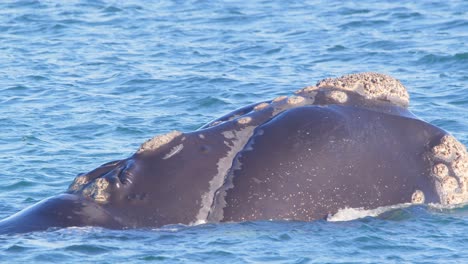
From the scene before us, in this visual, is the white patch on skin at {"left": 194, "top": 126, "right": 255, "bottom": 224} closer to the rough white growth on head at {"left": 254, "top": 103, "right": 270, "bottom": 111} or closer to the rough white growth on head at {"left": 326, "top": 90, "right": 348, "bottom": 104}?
the rough white growth on head at {"left": 254, "top": 103, "right": 270, "bottom": 111}

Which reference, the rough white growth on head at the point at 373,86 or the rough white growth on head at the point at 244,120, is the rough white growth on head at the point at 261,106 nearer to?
the rough white growth on head at the point at 244,120

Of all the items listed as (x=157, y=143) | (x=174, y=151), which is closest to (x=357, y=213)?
(x=174, y=151)

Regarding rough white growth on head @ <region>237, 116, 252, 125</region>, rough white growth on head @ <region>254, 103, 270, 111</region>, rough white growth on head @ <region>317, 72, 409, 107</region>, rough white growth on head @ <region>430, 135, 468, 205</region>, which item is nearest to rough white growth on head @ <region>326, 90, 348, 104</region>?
rough white growth on head @ <region>317, 72, 409, 107</region>

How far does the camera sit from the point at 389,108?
11.4 m

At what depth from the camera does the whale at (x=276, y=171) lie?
34.7 feet

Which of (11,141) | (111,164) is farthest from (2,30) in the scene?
(111,164)

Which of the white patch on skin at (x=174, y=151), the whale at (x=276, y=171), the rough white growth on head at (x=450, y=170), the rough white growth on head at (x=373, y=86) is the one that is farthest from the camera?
the rough white growth on head at (x=373, y=86)

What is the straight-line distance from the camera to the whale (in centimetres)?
1058

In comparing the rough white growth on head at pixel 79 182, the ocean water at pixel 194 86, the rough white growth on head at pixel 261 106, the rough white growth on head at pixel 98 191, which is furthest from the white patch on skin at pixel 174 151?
the rough white growth on head at pixel 261 106

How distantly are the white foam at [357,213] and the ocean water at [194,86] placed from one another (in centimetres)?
2

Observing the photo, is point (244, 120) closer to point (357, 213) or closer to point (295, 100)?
point (295, 100)

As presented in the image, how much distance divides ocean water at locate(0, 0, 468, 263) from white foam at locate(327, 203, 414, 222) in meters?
0.02

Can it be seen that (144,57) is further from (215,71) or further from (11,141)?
(11,141)

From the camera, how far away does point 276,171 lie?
35.2ft
